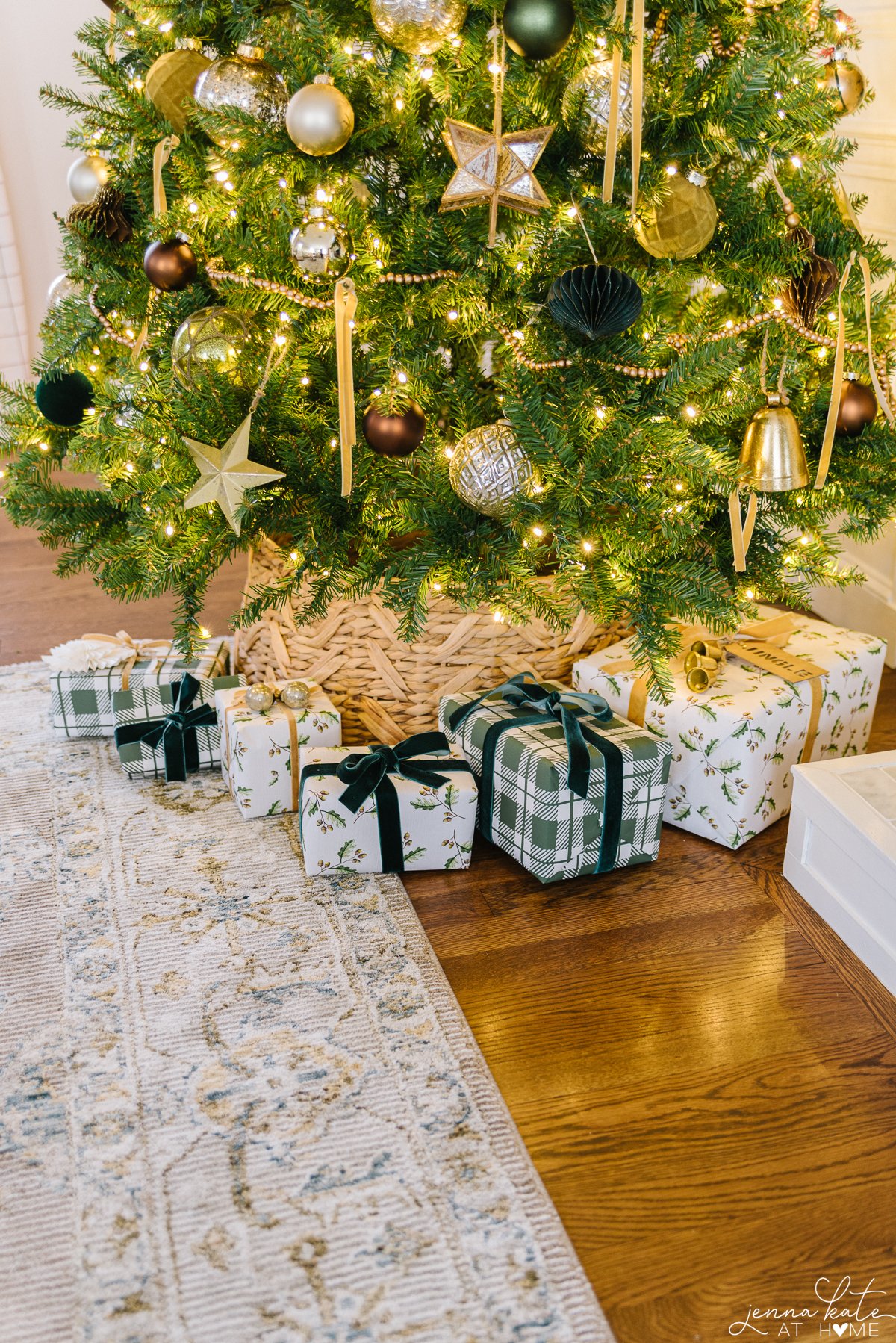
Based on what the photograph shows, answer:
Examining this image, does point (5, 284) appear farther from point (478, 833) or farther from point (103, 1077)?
point (103, 1077)

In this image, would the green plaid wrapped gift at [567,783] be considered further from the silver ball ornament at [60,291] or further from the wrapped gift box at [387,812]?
the silver ball ornament at [60,291]

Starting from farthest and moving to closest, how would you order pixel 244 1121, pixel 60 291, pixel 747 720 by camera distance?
pixel 60 291
pixel 747 720
pixel 244 1121

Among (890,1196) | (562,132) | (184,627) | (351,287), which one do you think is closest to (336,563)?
(184,627)

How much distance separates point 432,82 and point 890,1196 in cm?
129

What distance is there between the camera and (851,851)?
119 centimetres

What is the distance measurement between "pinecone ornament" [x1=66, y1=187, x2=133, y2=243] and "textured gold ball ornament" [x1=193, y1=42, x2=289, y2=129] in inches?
9.3

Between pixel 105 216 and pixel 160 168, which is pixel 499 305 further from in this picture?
pixel 105 216

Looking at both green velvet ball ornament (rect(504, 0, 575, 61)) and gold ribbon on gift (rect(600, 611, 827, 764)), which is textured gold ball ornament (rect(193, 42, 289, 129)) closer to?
green velvet ball ornament (rect(504, 0, 575, 61))

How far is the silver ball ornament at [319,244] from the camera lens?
122cm

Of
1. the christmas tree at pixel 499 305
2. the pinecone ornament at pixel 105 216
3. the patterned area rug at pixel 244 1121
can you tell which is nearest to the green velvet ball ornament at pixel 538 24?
the christmas tree at pixel 499 305

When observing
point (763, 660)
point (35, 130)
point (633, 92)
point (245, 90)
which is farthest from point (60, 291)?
point (35, 130)

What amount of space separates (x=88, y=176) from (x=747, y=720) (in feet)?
4.24

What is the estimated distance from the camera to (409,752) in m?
1.34

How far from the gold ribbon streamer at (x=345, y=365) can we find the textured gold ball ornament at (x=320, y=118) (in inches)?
6.4
